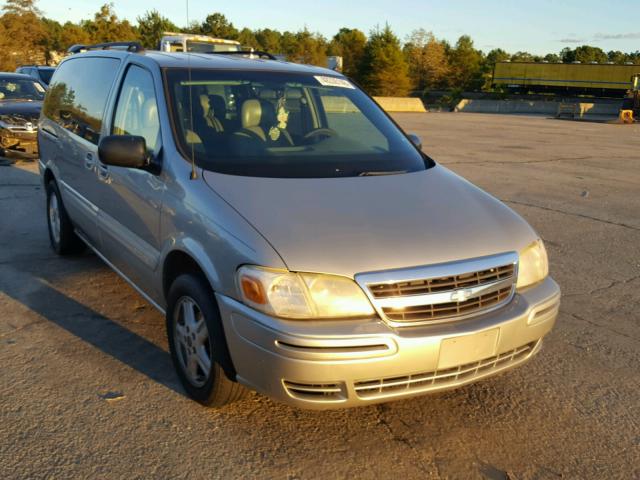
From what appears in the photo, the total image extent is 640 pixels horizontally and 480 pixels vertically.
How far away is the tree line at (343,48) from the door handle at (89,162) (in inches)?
1426

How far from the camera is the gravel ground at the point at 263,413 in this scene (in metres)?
2.86

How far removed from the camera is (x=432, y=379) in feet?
9.39

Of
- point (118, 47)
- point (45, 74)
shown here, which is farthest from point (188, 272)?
point (45, 74)

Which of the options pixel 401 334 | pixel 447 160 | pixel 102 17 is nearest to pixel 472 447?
pixel 401 334

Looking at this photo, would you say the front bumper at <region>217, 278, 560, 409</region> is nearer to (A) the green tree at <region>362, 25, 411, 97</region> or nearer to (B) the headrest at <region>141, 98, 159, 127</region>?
(B) the headrest at <region>141, 98, 159, 127</region>

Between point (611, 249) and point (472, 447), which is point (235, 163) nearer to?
point (472, 447)

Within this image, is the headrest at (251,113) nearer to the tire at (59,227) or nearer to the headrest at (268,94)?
the headrest at (268,94)

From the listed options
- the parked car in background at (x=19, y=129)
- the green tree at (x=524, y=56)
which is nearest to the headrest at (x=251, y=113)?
the parked car in background at (x=19, y=129)

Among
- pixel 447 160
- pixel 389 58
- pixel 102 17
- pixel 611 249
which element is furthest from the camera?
pixel 389 58

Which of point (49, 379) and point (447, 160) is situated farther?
point (447, 160)

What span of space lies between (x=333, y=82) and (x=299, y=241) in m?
2.11

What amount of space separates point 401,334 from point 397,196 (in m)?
0.90

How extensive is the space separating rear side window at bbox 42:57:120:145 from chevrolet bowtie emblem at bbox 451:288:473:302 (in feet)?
9.40

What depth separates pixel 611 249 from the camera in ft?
21.8
